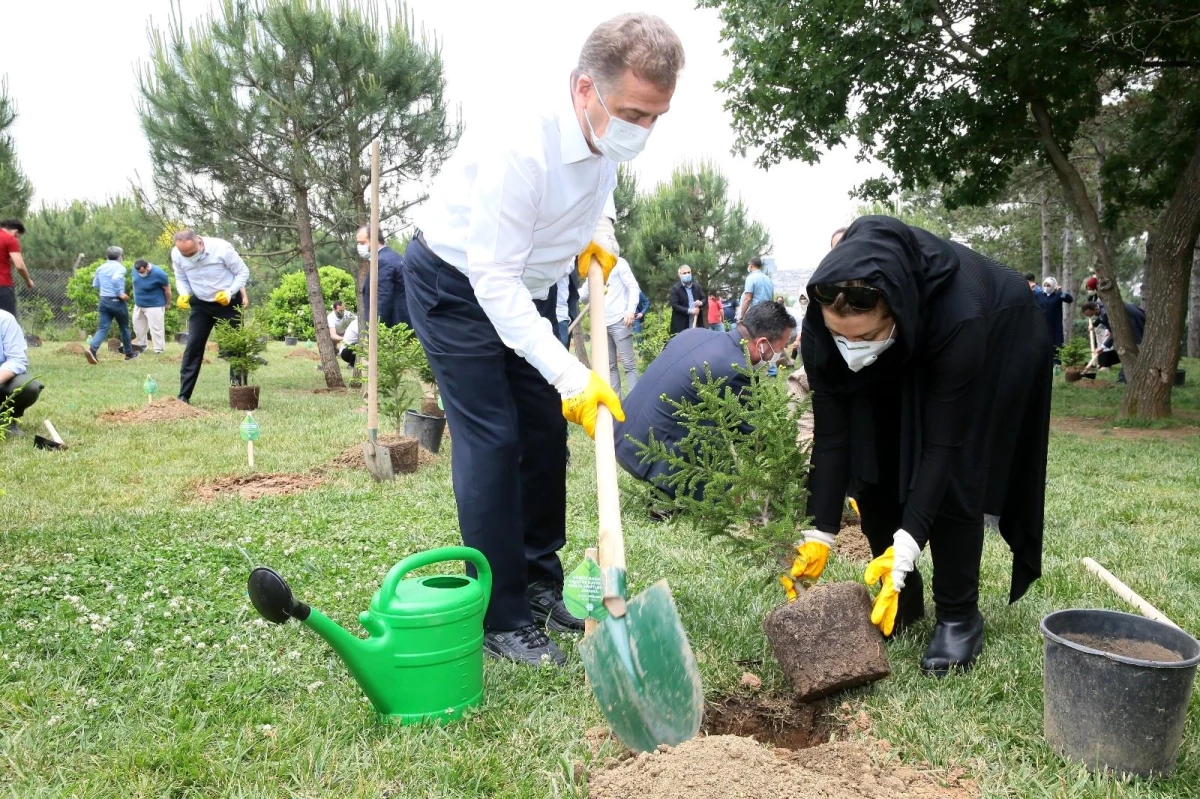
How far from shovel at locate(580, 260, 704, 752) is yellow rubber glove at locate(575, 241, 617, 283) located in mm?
892

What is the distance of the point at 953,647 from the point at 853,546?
1474 mm

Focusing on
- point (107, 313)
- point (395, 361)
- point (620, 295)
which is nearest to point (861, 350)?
point (395, 361)

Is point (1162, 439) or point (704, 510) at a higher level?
point (704, 510)

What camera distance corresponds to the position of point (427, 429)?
6.71 metres

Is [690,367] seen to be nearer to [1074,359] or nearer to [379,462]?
[379,462]

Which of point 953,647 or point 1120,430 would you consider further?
point 1120,430

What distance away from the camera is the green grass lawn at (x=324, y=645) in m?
2.07

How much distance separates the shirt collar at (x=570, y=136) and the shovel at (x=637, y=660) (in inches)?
33.4

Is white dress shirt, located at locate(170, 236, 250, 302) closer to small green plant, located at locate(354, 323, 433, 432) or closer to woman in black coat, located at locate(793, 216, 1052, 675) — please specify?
small green plant, located at locate(354, 323, 433, 432)

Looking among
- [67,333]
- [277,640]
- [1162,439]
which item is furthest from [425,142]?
[67,333]

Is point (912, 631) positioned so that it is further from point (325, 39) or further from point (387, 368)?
point (325, 39)

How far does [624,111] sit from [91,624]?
2502mm

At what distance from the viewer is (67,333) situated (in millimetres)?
22766

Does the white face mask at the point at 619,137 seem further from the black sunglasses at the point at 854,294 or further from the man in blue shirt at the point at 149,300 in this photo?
the man in blue shirt at the point at 149,300
